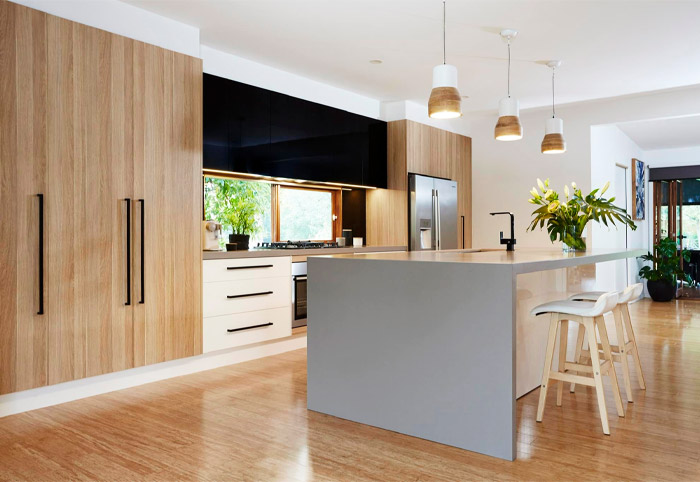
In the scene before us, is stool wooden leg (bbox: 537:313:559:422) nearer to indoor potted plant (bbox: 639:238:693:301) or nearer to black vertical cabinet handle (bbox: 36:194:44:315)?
black vertical cabinet handle (bbox: 36:194:44:315)

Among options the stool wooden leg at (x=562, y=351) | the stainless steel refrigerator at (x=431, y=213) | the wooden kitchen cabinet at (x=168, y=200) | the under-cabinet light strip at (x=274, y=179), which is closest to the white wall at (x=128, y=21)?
the wooden kitchen cabinet at (x=168, y=200)

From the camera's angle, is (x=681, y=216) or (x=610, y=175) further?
(x=681, y=216)

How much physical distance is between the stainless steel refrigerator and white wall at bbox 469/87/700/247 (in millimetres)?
787

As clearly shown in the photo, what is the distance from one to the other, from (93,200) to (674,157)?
8.97 metres

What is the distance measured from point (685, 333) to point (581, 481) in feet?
13.3

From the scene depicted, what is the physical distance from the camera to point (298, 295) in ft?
15.6

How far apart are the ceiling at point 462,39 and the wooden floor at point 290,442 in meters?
2.52

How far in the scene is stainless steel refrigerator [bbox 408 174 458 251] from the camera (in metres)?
5.99

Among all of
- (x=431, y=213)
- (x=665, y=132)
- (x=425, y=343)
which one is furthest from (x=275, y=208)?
(x=665, y=132)

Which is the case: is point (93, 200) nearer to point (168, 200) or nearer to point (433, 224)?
point (168, 200)

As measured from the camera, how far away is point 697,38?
4.16 meters

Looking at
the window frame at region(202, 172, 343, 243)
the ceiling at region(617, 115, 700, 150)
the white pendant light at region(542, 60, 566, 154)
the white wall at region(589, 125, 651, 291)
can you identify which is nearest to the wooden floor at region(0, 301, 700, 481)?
the window frame at region(202, 172, 343, 243)

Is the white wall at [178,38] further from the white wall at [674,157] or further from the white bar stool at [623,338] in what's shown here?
the white wall at [674,157]

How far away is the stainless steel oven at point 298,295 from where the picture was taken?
4699 millimetres
